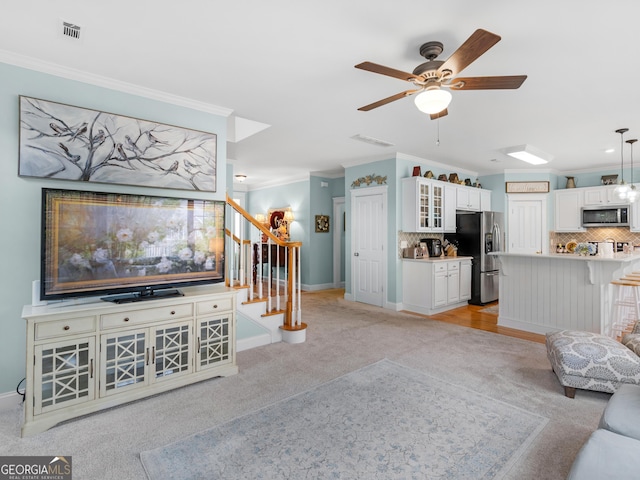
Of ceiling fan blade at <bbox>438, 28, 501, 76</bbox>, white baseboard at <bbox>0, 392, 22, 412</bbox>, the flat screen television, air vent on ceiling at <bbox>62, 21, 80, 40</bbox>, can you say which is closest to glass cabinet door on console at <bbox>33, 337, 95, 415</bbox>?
the flat screen television

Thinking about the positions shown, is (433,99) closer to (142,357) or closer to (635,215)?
(142,357)

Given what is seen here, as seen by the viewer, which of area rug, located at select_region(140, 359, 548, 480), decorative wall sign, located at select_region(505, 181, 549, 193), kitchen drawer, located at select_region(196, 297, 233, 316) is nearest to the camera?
area rug, located at select_region(140, 359, 548, 480)

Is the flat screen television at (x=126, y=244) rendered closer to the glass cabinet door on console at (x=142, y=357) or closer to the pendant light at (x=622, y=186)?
the glass cabinet door on console at (x=142, y=357)

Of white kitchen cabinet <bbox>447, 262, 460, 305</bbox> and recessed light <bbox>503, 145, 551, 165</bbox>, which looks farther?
white kitchen cabinet <bbox>447, 262, 460, 305</bbox>

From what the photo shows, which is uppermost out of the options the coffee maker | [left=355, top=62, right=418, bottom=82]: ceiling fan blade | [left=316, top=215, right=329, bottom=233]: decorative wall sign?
[left=355, top=62, right=418, bottom=82]: ceiling fan blade

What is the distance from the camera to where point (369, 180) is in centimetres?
609

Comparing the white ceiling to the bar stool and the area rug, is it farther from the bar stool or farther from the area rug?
the area rug

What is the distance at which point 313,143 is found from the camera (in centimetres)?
499

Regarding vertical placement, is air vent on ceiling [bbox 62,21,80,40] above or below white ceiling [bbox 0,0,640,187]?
below

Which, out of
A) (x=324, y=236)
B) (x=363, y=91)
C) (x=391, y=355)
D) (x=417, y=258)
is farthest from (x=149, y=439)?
(x=324, y=236)

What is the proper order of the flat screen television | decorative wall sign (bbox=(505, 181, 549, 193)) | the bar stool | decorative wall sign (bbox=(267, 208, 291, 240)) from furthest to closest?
decorative wall sign (bbox=(267, 208, 291, 240)), decorative wall sign (bbox=(505, 181, 549, 193)), the bar stool, the flat screen television

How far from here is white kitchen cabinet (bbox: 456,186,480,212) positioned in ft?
21.0

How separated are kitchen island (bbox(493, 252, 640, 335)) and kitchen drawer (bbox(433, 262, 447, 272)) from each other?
0.96 metres

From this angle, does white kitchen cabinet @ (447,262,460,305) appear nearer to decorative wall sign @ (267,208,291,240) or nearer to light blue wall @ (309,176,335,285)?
light blue wall @ (309,176,335,285)
